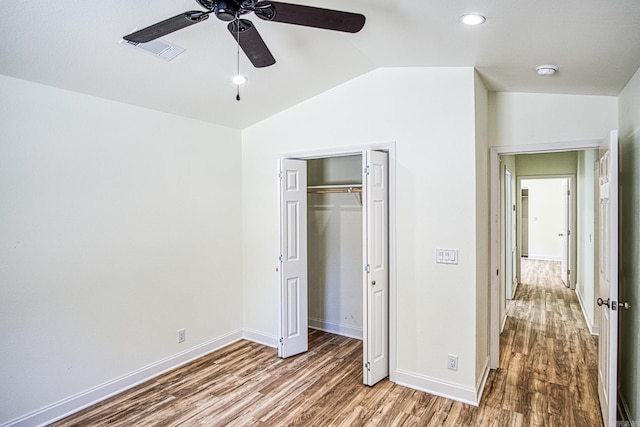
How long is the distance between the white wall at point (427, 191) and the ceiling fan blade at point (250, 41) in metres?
1.49

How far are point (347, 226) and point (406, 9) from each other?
2.81 meters

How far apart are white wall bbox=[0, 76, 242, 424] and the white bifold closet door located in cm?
82

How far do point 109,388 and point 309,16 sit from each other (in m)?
3.30

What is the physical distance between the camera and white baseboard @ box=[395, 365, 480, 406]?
9.72ft

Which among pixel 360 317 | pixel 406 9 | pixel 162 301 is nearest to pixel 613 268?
pixel 406 9

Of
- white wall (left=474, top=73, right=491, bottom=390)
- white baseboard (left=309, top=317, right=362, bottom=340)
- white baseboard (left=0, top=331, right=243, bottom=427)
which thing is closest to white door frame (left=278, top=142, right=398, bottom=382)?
white wall (left=474, top=73, right=491, bottom=390)

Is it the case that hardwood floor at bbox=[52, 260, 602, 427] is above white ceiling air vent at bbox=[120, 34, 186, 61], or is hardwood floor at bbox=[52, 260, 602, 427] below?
below

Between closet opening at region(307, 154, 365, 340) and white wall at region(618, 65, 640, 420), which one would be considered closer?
white wall at region(618, 65, 640, 420)

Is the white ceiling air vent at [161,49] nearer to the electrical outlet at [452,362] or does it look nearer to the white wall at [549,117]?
the white wall at [549,117]

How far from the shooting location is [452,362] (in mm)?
3039

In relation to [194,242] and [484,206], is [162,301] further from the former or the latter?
[484,206]

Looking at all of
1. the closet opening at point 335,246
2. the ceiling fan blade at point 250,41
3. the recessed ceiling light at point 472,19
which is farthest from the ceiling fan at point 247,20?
the closet opening at point 335,246

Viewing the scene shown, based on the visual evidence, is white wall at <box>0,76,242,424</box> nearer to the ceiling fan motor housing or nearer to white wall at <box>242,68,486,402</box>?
white wall at <box>242,68,486,402</box>

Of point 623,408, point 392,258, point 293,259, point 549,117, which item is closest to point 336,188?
point 293,259
